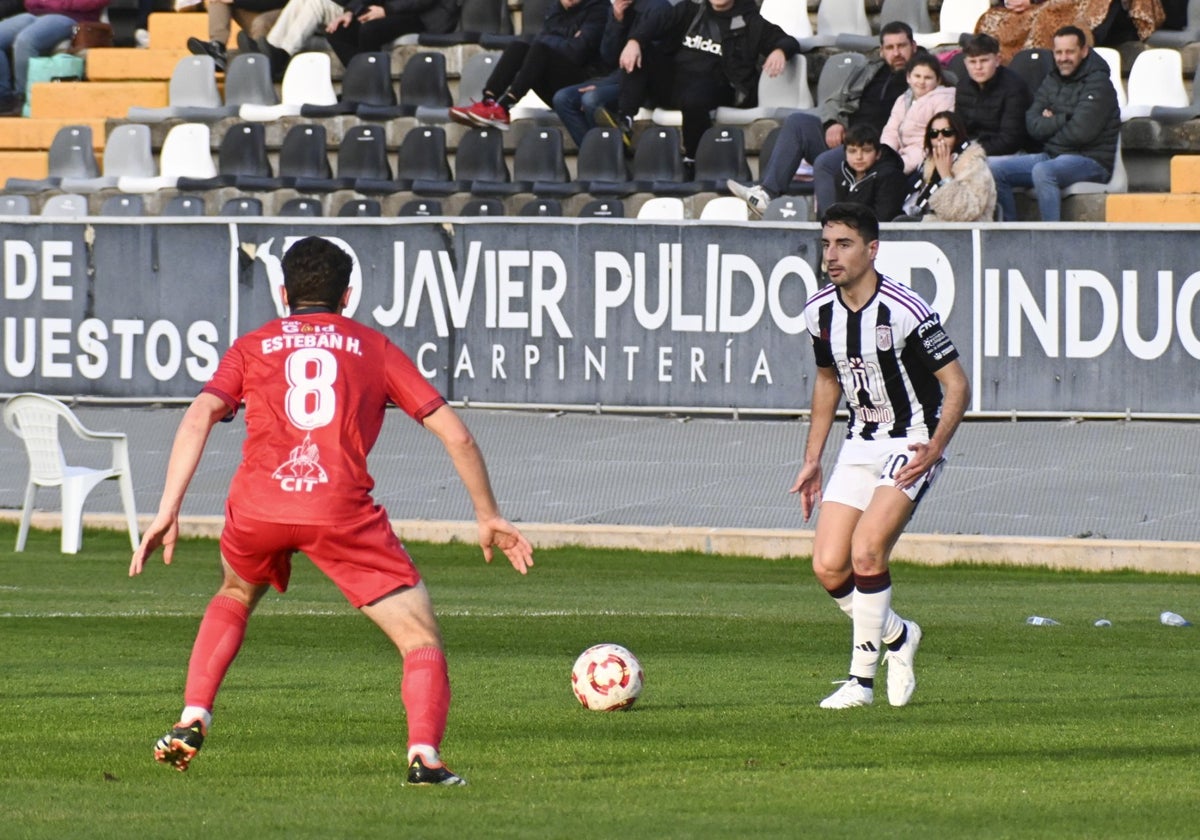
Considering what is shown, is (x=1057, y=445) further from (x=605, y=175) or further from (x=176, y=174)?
(x=176, y=174)

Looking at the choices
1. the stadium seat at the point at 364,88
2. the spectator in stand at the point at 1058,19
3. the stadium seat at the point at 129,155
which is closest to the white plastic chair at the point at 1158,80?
the spectator in stand at the point at 1058,19

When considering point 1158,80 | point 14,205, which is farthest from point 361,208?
point 1158,80

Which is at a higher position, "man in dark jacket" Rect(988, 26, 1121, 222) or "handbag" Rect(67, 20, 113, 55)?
"handbag" Rect(67, 20, 113, 55)

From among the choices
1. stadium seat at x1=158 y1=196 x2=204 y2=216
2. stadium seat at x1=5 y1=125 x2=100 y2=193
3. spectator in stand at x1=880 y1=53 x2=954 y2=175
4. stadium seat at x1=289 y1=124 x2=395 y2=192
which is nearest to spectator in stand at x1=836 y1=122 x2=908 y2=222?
spectator in stand at x1=880 y1=53 x2=954 y2=175

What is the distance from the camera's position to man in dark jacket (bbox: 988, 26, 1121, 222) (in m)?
19.8

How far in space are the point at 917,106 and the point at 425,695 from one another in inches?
572

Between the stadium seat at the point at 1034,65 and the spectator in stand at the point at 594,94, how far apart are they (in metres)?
Result: 4.33

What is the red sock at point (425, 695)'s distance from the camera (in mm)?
6652

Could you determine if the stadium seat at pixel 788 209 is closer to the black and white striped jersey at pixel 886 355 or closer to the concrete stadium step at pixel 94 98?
the concrete stadium step at pixel 94 98

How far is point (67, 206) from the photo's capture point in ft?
80.5

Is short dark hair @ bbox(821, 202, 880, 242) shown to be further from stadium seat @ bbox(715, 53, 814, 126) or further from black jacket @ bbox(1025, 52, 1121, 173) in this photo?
stadium seat @ bbox(715, 53, 814, 126)

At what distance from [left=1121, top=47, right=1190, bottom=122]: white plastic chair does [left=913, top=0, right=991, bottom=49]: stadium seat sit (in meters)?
1.97

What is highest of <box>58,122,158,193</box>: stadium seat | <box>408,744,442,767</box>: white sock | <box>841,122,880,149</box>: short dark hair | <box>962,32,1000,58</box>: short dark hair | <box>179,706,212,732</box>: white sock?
<box>962,32,1000,58</box>: short dark hair

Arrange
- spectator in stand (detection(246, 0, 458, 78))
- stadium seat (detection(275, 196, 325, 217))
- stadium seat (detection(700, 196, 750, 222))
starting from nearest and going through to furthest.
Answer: stadium seat (detection(700, 196, 750, 222)), stadium seat (detection(275, 196, 325, 217)), spectator in stand (detection(246, 0, 458, 78))
